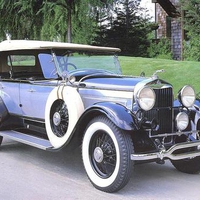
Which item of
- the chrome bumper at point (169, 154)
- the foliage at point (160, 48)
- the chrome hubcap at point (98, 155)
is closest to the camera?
the chrome bumper at point (169, 154)

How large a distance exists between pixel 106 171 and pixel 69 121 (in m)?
0.86

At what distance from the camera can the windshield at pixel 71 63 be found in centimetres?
585

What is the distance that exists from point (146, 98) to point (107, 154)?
0.80 metres

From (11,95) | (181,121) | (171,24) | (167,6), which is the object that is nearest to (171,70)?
(11,95)

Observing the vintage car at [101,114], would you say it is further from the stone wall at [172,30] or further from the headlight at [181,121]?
the stone wall at [172,30]

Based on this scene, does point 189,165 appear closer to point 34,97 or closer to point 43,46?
point 34,97

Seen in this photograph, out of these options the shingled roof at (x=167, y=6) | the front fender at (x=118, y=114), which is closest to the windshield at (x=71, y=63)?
the front fender at (x=118, y=114)

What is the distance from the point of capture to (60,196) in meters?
4.33

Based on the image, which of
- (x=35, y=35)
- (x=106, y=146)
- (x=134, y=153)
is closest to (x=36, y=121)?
(x=106, y=146)

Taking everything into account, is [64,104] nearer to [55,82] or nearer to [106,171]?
[55,82]

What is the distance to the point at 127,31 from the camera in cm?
2014

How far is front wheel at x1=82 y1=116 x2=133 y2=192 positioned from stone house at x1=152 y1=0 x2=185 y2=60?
13.0 meters

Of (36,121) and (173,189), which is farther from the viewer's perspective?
(36,121)

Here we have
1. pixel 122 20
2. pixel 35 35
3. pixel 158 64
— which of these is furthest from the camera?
pixel 122 20
